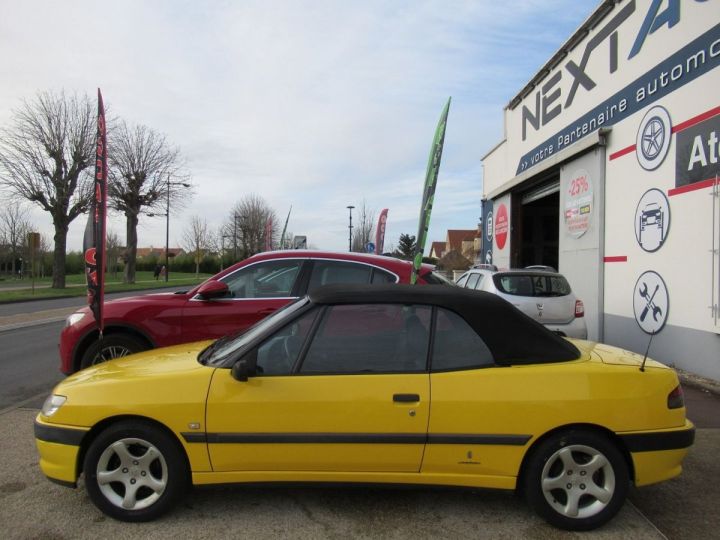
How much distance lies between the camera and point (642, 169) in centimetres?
858

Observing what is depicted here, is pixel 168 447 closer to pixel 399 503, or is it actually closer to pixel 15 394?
pixel 399 503

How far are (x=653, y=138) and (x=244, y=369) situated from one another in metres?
8.00

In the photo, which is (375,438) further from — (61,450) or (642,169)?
(642,169)

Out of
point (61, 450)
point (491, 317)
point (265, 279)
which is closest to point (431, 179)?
point (265, 279)

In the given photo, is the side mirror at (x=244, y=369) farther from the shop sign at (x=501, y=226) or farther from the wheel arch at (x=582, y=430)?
the shop sign at (x=501, y=226)

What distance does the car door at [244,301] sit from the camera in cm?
544

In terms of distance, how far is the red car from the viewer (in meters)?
5.46

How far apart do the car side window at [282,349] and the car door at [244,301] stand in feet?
7.43

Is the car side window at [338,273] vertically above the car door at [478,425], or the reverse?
the car side window at [338,273]

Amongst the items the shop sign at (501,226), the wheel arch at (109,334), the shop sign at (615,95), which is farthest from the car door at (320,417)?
the shop sign at (501,226)

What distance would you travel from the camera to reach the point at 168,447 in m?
3.05

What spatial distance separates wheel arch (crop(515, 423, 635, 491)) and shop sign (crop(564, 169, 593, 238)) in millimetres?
8263

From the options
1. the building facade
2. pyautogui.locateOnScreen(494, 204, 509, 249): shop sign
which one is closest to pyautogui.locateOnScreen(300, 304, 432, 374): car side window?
the building facade

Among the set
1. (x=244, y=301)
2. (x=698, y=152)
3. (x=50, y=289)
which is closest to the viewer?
(x=244, y=301)
